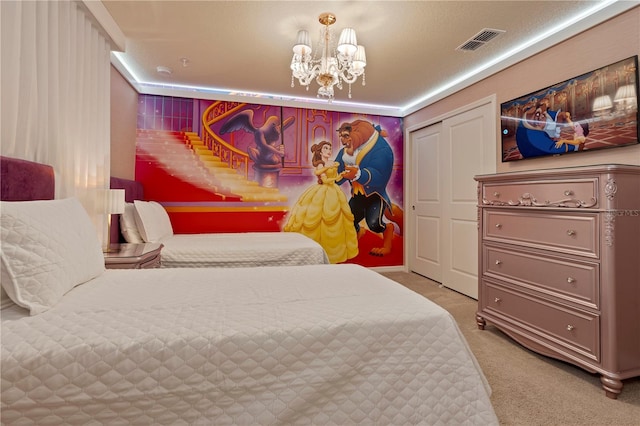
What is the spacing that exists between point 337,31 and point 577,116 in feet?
6.87

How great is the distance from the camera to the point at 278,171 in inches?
175

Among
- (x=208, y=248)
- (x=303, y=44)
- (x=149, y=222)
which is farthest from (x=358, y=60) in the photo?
(x=149, y=222)

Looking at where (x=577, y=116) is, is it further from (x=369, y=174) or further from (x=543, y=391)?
(x=369, y=174)

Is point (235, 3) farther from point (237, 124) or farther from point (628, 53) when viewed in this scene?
point (628, 53)

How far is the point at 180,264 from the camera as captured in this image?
2.71 meters

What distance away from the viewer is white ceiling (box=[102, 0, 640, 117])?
2.37m

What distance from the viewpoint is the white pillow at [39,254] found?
1.11m

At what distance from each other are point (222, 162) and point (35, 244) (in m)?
3.16

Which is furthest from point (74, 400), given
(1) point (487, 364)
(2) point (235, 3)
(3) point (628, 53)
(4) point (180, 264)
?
(3) point (628, 53)

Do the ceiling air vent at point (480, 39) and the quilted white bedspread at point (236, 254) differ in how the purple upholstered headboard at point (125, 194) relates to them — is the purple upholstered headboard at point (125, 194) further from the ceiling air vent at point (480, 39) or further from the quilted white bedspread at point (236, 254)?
the ceiling air vent at point (480, 39)

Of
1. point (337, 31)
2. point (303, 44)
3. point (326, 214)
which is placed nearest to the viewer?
point (303, 44)

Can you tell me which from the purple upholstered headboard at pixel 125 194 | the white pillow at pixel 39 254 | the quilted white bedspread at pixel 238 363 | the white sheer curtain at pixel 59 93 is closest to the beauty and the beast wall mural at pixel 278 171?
the purple upholstered headboard at pixel 125 194

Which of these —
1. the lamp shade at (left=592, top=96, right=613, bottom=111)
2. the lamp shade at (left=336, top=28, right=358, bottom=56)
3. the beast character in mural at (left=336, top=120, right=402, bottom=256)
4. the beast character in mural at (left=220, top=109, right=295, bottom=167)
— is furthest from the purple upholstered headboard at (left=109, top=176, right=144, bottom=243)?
the lamp shade at (left=592, top=96, right=613, bottom=111)

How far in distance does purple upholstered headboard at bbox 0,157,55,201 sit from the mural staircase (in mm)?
2194
